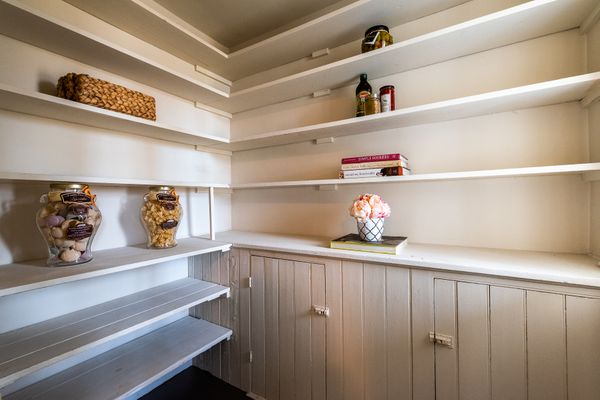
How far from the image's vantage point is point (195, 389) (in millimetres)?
1466

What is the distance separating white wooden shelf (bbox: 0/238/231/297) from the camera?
2.59ft

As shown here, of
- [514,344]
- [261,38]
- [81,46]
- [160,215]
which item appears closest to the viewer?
[514,344]

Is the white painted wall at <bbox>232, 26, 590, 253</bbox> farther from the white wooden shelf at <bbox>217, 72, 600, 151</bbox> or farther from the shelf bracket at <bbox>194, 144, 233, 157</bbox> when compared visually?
the shelf bracket at <bbox>194, 144, 233, 157</bbox>

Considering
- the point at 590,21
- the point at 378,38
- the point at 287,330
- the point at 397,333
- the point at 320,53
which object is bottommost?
the point at 287,330

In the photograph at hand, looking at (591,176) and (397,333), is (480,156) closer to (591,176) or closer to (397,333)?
(591,176)

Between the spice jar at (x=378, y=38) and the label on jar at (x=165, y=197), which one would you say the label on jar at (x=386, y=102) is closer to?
the spice jar at (x=378, y=38)

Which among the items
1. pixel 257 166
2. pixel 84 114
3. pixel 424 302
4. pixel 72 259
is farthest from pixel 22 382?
pixel 424 302

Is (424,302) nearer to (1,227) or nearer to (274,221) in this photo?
(274,221)

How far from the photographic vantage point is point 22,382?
1.02 m

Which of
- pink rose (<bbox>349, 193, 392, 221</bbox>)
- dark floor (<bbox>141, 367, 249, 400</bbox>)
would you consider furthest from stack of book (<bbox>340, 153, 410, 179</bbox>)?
dark floor (<bbox>141, 367, 249, 400</bbox>)

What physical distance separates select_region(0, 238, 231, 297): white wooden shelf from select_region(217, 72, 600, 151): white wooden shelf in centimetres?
84

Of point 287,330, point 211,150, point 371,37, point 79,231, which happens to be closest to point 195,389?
point 287,330

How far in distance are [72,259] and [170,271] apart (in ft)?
2.19

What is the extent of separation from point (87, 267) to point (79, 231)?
0.49ft
